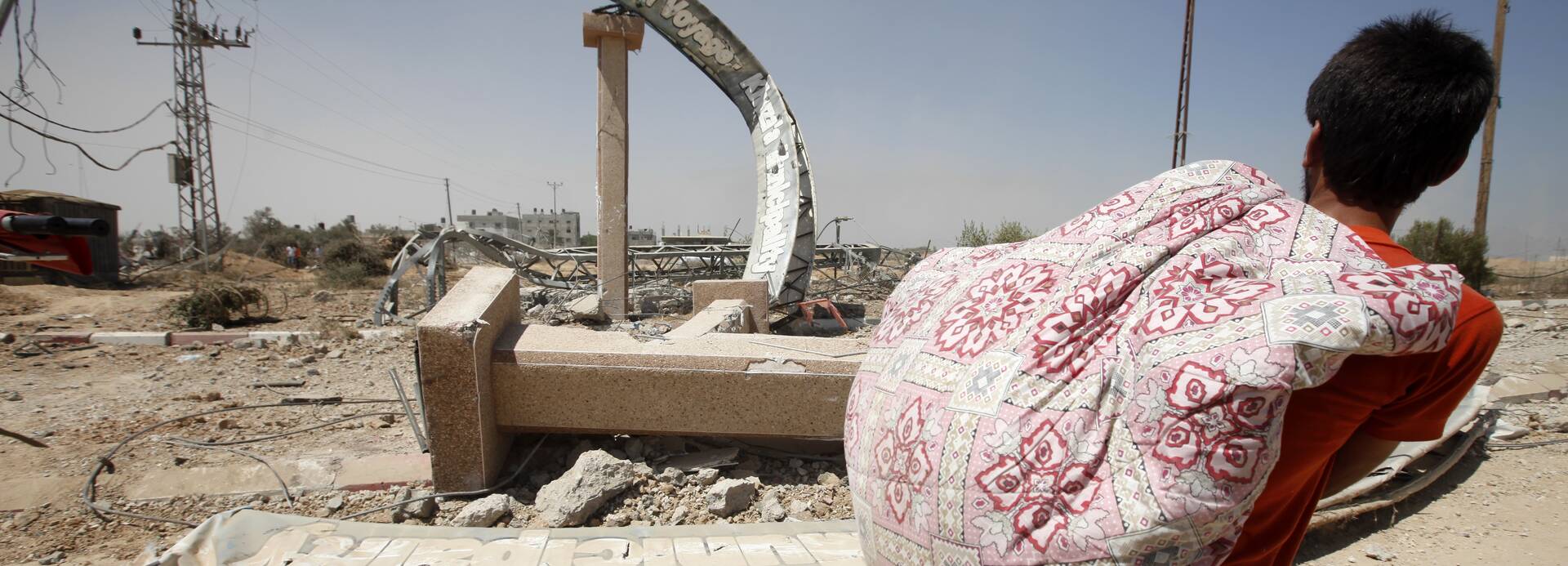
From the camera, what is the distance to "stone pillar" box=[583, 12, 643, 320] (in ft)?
34.3

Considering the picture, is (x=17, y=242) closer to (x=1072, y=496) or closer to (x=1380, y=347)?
(x=1072, y=496)

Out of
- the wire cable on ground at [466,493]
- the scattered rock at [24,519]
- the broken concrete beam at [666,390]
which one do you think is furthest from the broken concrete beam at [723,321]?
the scattered rock at [24,519]

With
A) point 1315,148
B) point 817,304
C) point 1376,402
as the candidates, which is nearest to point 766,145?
point 817,304

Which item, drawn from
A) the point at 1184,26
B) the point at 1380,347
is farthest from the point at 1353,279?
the point at 1184,26

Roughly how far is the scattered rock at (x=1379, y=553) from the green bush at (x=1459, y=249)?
14.2 meters

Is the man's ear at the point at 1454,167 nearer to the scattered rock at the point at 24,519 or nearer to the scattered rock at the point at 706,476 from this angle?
the scattered rock at the point at 706,476

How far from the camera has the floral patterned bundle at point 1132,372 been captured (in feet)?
2.81

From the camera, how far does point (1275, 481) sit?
39.2 inches

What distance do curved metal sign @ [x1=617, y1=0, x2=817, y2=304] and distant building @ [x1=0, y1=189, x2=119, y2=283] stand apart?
569 inches

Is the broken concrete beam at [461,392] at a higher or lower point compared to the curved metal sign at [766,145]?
lower

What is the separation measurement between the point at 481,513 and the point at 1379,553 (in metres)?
4.26

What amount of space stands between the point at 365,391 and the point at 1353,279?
23.2 feet

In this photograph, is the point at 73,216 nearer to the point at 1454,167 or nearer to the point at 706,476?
the point at 706,476

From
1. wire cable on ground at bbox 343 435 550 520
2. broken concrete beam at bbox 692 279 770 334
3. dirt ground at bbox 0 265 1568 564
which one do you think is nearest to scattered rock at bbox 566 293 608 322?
broken concrete beam at bbox 692 279 770 334
